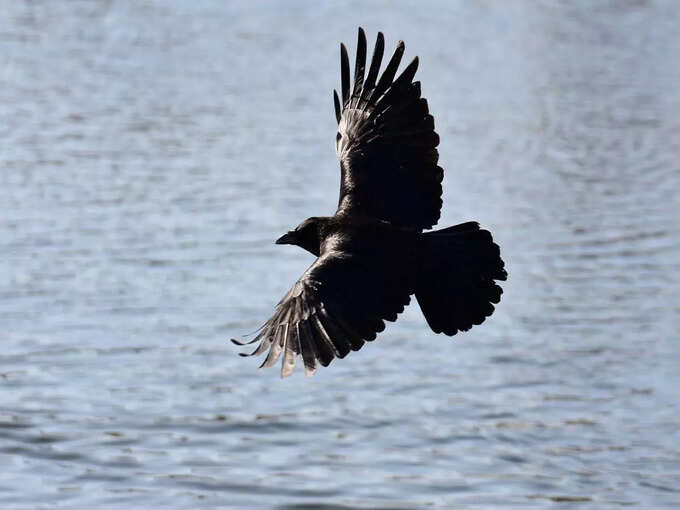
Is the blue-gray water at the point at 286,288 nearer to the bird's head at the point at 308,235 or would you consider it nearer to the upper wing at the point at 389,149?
the bird's head at the point at 308,235

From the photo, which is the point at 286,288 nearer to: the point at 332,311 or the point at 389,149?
the point at 389,149

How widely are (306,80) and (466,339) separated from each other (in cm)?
1057

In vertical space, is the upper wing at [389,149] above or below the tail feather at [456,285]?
above

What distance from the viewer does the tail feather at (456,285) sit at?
6.55 m

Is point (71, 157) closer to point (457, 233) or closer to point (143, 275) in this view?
point (143, 275)

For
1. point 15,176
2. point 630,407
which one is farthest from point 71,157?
point 630,407

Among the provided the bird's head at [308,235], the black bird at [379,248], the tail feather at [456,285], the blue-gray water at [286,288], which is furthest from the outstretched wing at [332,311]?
the blue-gray water at [286,288]

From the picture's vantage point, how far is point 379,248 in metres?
6.56

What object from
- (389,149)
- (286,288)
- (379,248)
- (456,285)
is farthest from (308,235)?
(286,288)

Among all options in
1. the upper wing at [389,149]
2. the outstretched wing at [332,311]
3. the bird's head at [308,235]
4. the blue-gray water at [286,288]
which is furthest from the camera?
the blue-gray water at [286,288]

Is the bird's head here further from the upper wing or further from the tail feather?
the tail feather

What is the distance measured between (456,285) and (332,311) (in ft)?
2.23

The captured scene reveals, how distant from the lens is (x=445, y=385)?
11055 mm

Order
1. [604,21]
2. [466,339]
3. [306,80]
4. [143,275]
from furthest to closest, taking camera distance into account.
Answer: [604,21] < [306,80] < [143,275] < [466,339]
